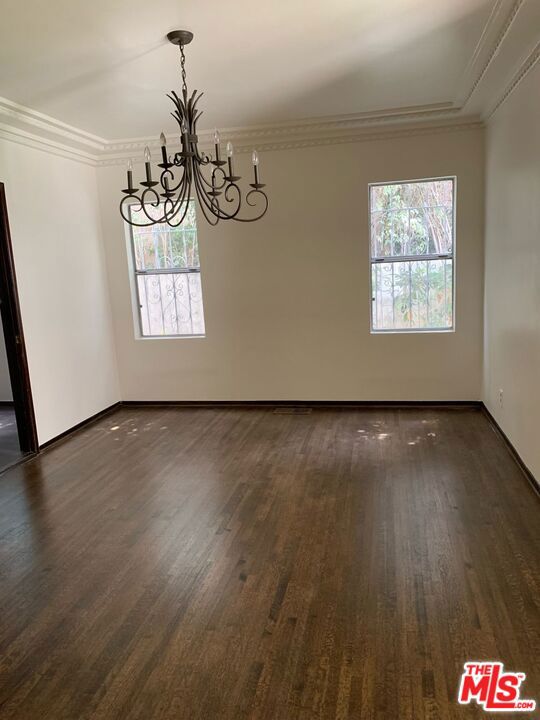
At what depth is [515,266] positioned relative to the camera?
357 centimetres

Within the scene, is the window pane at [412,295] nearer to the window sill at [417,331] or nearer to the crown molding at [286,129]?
the window sill at [417,331]

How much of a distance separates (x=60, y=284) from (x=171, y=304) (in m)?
1.18

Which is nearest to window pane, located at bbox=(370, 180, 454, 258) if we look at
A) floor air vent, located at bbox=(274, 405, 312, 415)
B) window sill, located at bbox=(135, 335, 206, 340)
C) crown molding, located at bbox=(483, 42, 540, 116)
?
crown molding, located at bbox=(483, 42, 540, 116)

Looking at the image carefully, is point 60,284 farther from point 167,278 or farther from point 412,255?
point 412,255

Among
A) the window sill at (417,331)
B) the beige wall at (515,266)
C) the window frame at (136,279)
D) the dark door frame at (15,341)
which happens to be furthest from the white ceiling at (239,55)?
the window sill at (417,331)

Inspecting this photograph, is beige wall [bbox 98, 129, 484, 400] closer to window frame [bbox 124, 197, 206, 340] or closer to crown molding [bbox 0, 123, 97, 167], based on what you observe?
window frame [bbox 124, 197, 206, 340]

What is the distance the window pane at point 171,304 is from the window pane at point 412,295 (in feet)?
6.02

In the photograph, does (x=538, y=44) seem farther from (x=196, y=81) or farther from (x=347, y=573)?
(x=347, y=573)

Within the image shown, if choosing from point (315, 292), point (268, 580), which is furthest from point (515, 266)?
point (268, 580)

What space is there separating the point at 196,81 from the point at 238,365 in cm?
271

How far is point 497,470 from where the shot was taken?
3.47 meters

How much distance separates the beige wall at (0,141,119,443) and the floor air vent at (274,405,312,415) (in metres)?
1.83

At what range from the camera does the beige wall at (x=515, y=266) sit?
313 centimetres

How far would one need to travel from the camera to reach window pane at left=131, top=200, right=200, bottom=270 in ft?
17.3
